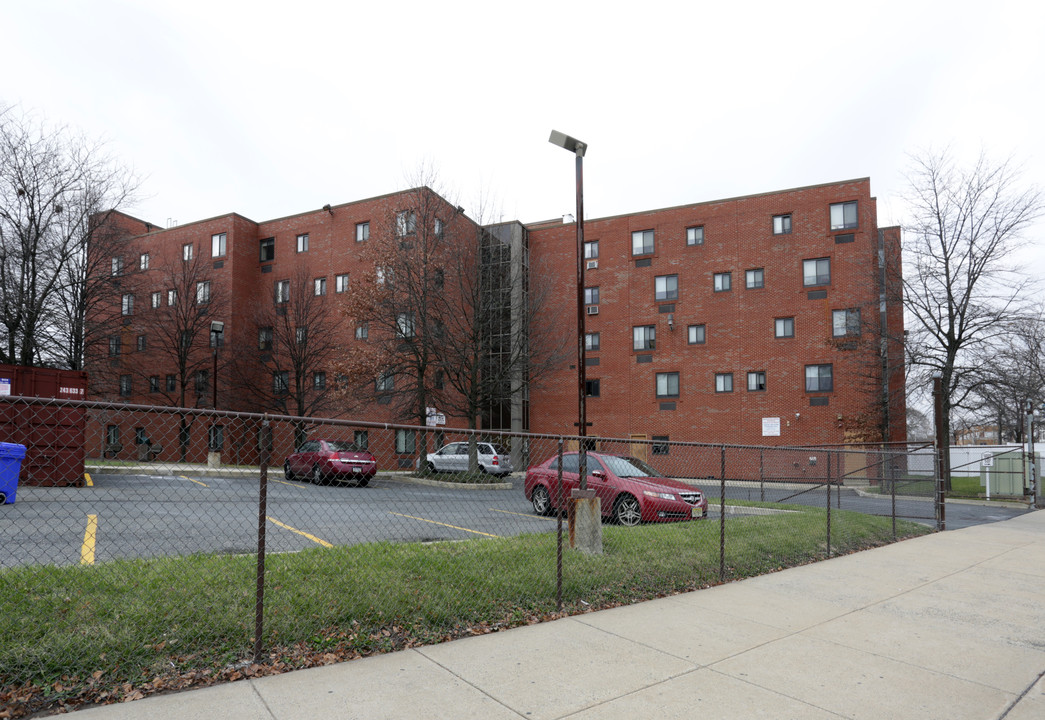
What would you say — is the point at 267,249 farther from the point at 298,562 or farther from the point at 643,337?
the point at 298,562

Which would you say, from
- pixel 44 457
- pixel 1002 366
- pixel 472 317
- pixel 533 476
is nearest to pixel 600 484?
pixel 533 476

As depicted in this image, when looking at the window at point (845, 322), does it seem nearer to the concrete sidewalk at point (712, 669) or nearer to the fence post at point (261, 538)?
the concrete sidewalk at point (712, 669)

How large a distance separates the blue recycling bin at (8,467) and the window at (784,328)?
31.7m

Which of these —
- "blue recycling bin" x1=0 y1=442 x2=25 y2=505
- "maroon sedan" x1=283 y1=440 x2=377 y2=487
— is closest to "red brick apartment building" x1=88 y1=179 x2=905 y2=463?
"blue recycling bin" x1=0 y1=442 x2=25 y2=505

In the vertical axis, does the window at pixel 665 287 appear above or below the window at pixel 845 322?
above

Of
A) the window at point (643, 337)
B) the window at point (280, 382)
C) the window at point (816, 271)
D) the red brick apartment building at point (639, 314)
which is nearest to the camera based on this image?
the red brick apartment building at point (639, 314)

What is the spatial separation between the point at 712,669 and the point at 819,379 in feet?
102

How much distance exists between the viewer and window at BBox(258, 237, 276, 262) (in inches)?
1585

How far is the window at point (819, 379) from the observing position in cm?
3197

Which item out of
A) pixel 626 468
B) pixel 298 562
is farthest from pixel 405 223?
pixel 298 562

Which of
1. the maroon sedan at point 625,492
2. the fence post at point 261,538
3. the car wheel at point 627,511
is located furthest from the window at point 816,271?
the fence post at point 261,538

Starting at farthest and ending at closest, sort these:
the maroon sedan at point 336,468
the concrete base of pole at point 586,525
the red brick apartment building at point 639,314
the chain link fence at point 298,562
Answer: the red brick apartment building at point 639,314, the concrete base of pole at point 586,525, the maroon sedan at point 336,468, the chain link fence at point 298,562

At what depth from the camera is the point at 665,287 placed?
3631cm

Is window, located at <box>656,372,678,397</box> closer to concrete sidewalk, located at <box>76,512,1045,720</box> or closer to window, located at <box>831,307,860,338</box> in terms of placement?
window, located at <box>831,307,860,338</box>
